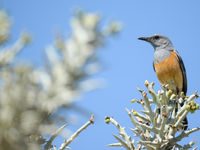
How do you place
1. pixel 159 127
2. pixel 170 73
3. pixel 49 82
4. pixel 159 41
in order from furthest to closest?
1. pixel 159 41
2. pixel 170 73
3. pixel 159 127
4. pixel 49 82

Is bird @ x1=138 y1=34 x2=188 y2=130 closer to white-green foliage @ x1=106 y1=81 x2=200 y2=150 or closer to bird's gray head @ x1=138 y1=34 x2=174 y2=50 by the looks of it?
bird's gray head @ x1=138 y1=34 x2=174 y2=50

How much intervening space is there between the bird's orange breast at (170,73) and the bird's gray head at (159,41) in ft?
A: 2.98

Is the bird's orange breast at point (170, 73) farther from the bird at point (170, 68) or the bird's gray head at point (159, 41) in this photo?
the bird's gray head at point (159, 41)

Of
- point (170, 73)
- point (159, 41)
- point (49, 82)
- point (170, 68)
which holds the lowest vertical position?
point (49, 82)

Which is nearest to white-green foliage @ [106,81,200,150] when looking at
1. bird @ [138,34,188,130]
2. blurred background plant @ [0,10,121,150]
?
blurred background plant @ [0,10,121,150]

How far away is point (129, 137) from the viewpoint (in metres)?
3.54

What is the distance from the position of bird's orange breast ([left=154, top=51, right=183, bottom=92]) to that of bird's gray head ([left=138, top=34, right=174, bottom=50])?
908 millimetres

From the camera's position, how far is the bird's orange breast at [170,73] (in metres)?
7.45

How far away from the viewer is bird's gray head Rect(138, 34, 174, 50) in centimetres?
849

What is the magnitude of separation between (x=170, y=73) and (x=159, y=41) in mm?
1528

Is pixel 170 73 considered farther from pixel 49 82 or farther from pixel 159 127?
pixel 49 82

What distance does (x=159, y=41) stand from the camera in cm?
862

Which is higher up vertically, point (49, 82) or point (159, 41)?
point (159, 41)

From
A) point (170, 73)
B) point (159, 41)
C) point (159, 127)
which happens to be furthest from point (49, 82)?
point (159, 41)
